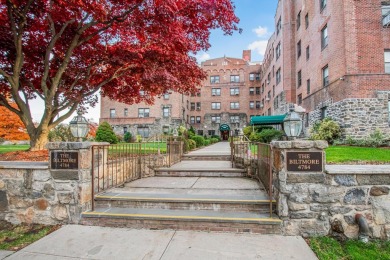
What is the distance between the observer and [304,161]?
4.06 meters

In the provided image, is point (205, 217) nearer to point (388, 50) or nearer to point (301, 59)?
point (388, 50)

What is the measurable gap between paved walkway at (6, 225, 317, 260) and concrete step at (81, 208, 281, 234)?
0.42ft

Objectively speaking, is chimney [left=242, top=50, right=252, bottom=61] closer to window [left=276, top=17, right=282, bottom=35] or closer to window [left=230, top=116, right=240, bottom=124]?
window [left=230, top=116, right=240, bottom=124]

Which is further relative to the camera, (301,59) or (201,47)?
(301,59)

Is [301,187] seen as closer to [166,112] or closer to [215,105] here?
[166,112]

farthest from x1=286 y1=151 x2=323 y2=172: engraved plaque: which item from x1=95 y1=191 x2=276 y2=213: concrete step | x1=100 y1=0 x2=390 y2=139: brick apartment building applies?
x1=100 y1=0 x2=390 y2=139: brick apartment building

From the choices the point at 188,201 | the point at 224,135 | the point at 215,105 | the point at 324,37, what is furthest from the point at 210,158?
the point at 215,105

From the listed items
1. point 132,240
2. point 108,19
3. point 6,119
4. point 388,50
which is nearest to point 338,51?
point 388,50

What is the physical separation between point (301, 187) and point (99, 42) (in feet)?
26.6

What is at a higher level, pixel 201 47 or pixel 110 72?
pixel 201 47

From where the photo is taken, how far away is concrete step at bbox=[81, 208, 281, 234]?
3.97 meters

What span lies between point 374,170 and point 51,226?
6.46 m

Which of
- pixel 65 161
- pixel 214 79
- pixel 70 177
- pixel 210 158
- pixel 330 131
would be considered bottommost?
pixel 210 158

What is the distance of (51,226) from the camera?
4578 mm
